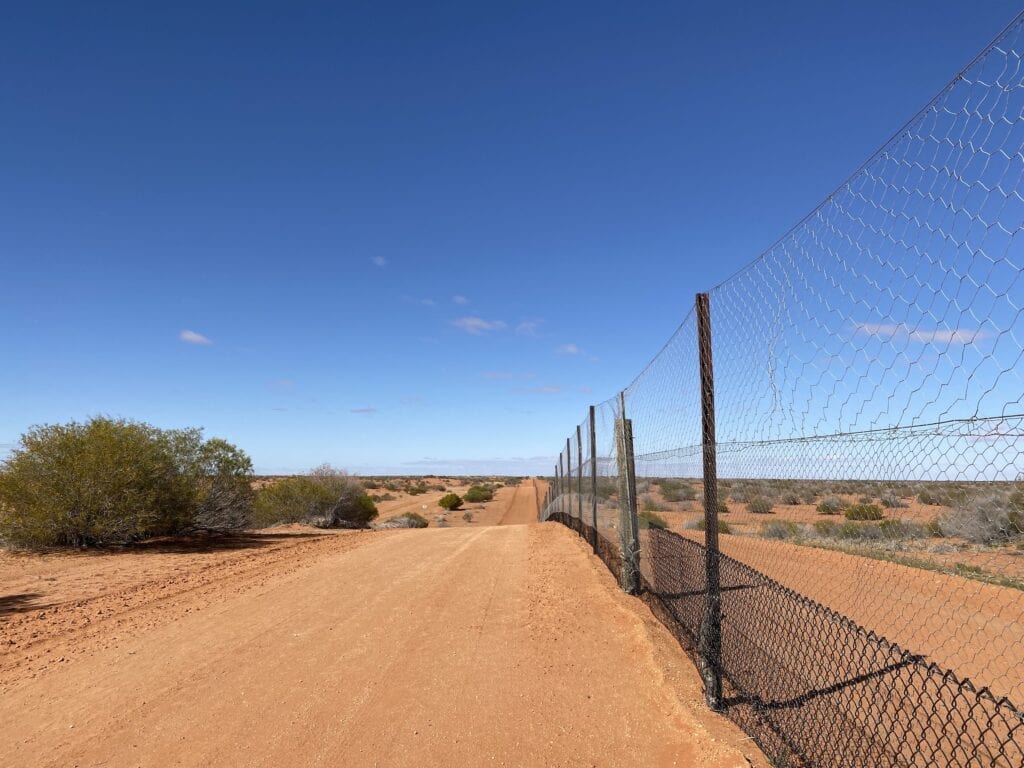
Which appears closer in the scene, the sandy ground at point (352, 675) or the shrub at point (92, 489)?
the sandy ground at point (352, 675)

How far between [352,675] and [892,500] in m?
4.38

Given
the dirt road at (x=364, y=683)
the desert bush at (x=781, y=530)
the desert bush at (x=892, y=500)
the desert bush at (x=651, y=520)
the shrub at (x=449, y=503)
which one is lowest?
the dirt road at (x=364, y=683)

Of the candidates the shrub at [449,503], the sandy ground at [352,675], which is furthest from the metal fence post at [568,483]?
the shrub at [449,503]

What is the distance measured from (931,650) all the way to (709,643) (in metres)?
2.62

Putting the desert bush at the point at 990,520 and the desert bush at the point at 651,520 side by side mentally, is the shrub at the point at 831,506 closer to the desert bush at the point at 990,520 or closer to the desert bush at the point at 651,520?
the desert bush at the point at 990,520

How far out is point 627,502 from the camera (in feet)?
24.9

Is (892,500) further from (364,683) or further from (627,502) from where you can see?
(627,502)

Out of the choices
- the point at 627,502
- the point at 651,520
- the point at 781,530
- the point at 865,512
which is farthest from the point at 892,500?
the point at 651,520

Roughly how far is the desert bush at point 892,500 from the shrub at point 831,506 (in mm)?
428

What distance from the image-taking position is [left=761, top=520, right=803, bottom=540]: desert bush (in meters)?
4.27

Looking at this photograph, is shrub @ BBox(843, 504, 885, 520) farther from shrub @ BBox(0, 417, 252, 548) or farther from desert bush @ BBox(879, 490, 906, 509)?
shrub @ BBox(0, 417, 252, 548)

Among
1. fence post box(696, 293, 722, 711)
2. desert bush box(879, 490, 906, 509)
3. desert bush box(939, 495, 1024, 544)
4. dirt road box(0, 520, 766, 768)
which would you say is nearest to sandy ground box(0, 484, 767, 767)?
dirt road box(0, 520, 766, 768)

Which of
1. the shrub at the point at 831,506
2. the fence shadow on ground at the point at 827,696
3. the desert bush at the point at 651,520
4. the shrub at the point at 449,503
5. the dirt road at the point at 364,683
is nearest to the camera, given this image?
the shrub at the point at 831,506

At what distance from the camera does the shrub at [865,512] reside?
274 centimetres
